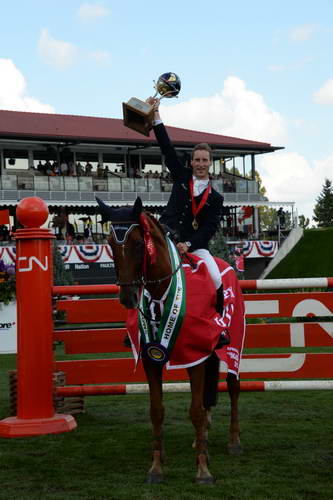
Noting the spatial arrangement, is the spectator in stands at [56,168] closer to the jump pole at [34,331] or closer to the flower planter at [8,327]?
the flower planter at [8,327]

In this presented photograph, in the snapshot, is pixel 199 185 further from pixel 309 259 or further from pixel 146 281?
pixel 309 259

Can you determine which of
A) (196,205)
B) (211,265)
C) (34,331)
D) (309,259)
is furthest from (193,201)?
(309,259)

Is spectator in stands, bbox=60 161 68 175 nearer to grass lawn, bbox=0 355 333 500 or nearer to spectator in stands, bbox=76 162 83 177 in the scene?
spectator in stands, bbox=76 162 83 177

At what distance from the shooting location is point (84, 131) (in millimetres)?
47469

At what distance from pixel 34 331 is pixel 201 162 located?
246 cm

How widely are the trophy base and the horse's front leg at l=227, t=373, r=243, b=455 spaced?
2.46 metres

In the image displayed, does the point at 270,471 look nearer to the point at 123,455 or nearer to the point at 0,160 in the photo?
the point at 123,455

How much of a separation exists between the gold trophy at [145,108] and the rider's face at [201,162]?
1.53 feet

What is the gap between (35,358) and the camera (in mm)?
7062

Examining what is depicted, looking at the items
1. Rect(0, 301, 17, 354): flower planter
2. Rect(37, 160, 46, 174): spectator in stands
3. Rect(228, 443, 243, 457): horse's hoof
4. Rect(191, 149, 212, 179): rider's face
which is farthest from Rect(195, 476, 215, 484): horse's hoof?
Rect(37, 160, 46, 174): spectator in stands

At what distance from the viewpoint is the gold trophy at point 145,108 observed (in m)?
5.86

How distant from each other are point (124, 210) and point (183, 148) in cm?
4526

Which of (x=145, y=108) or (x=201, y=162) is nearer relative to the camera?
(x=145, y=108)

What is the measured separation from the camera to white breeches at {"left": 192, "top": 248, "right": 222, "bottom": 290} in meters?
5.84
